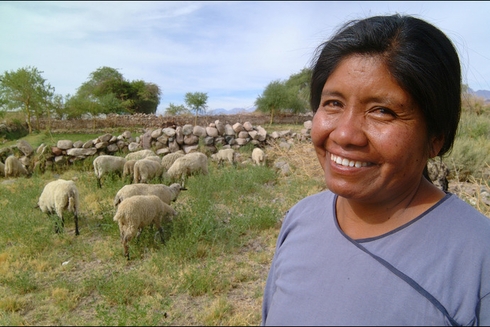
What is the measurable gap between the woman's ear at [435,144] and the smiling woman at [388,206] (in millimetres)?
13

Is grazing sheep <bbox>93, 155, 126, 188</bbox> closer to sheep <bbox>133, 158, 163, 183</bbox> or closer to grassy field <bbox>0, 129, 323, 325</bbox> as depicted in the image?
sheep <bbox>133, 158, 163, 183</bbox>

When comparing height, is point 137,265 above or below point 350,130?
below

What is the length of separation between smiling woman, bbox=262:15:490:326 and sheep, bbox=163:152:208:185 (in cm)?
695

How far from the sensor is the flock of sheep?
419 centimetres

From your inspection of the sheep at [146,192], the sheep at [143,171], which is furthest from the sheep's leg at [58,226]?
the sheep at [143,171]

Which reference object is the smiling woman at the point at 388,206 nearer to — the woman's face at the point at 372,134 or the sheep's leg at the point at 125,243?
the woman's face at the point at 372,134

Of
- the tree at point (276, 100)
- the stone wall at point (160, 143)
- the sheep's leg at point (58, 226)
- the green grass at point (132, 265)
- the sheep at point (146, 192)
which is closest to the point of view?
the green grass at point (132, 265)

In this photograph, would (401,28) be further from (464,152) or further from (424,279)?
(464,152)

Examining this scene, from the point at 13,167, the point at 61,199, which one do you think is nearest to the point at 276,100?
the point at 13,167

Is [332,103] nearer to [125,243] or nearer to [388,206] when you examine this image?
[388,206]

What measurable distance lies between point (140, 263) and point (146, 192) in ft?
5.27

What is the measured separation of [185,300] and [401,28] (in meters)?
2.73

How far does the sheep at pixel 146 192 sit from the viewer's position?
5.20 m

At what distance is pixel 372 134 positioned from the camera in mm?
1033
